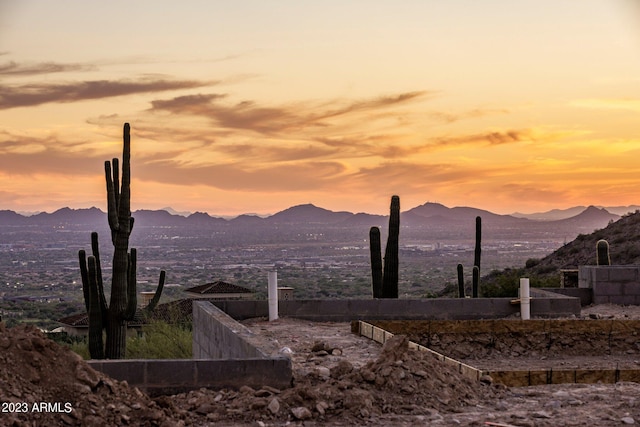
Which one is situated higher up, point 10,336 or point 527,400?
point 10,336

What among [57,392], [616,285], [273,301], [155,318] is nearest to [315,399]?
[57,392]

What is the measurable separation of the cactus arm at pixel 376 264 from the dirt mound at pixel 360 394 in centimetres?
1163

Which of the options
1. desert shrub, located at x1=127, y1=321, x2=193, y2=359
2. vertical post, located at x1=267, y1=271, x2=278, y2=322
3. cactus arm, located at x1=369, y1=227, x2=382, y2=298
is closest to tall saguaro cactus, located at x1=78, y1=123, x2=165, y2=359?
desert shrub, located at x1=127, y1=321, x2=193, y2=359

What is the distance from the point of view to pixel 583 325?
19109 millimetres

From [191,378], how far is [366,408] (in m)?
2.34

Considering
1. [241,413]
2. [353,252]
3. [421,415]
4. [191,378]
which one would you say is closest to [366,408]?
[421,415]

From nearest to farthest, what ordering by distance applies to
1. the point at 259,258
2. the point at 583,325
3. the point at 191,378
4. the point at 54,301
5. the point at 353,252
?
1. the point at 191,378
2. the point at 583,325
3. the point at 54,301
4. the point at 259,258
5. the point at 353,252

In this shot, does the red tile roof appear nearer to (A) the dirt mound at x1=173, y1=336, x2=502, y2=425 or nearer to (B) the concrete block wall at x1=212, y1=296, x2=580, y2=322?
(B) the concrete block wall at x1=212, y1=296, x2=580, y2=322

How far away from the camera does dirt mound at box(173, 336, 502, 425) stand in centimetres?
1093

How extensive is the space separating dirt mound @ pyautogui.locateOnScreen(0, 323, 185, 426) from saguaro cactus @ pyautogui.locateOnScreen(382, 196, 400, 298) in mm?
12928

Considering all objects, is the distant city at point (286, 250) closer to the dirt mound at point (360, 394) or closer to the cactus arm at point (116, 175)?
the cactus arm at point (116, 175)

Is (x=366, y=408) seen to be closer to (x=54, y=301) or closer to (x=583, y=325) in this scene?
(x=583, y=325)

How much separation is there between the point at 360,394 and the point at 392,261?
41.5 ft

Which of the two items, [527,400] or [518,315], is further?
[518,315]
